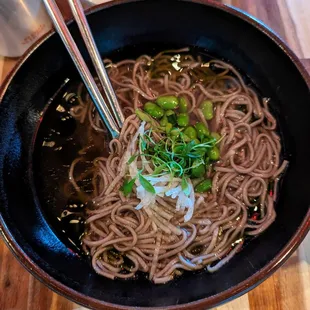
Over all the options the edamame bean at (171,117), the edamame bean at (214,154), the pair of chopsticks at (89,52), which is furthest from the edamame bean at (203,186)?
the pair of chopsticks at (89,52)

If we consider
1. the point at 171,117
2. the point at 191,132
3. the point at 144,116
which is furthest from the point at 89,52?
the point at 191,132

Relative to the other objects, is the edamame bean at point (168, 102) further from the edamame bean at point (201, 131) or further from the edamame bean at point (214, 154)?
the edamame bean at point (214, 154)

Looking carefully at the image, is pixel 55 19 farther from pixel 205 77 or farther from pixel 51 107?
pixel 205 77

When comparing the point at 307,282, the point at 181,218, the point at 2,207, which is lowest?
the point at 307,282

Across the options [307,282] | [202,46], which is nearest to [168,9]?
[202,46]

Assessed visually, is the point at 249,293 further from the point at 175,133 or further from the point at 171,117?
the point at 171,117

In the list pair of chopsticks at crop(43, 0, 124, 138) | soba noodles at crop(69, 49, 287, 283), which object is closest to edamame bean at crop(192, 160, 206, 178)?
soba noodles at crop(69, 49, 287, 283)

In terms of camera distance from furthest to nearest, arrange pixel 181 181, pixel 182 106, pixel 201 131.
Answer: pixel 182 106
pixel 201 131
pixel 181 181
